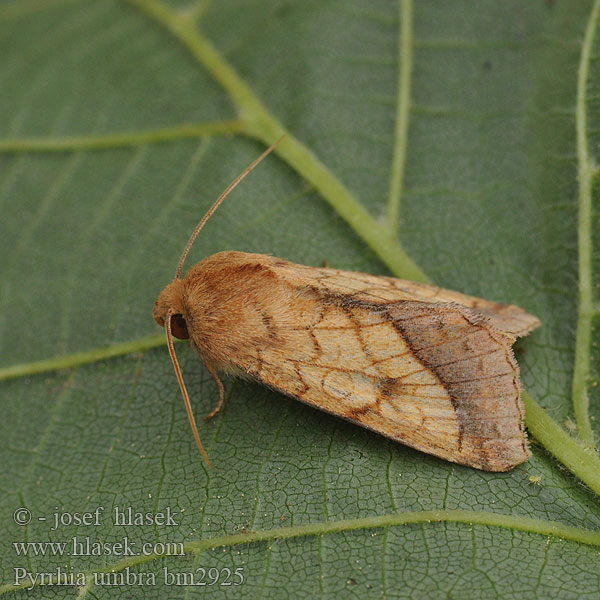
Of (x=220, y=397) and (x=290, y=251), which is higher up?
(x=290, y=251)

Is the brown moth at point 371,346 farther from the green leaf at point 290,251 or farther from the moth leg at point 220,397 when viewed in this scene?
the green leaf at point 290,251

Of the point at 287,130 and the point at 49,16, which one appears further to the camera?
the point at 49,16

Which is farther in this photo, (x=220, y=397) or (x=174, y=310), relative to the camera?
(x=220, y=397)

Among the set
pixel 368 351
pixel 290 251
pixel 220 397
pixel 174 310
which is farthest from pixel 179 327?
pixel 368 351

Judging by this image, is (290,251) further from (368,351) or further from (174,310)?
(368,351)

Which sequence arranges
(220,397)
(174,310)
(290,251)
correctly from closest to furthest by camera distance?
1. (174,310)
2. (220,397)
3. (290,251)

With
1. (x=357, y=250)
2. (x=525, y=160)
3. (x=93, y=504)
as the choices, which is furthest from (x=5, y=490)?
(x=525, y=160)

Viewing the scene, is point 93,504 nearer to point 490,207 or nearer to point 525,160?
point 490,207
